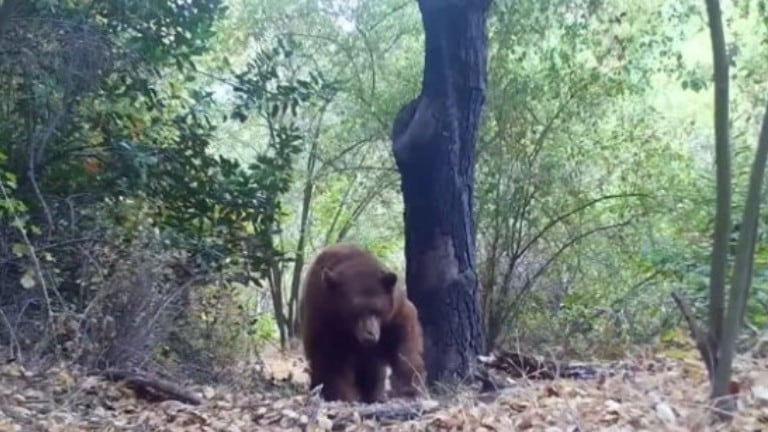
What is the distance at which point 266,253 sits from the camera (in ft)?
30.2

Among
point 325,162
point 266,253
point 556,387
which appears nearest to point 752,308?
point 556,387

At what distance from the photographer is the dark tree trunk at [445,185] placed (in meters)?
8.35

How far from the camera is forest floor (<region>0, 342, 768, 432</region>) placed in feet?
14.6

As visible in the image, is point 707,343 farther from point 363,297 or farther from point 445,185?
point 445,185

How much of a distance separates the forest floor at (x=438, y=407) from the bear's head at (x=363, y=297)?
1.20 metres

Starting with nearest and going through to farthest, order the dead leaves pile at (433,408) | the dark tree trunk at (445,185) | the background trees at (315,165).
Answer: the dead leaves pile at (433,408) < the background trees at (315,165) < the dark tree trunk at (445,185)

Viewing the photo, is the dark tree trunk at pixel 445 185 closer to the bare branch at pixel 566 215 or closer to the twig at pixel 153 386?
the twig at pixel 153 386

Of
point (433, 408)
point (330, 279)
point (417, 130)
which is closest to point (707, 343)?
point (433, 408)

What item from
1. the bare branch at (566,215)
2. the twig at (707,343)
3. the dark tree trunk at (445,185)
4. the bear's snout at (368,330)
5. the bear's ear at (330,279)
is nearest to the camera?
the twig at (707,343)

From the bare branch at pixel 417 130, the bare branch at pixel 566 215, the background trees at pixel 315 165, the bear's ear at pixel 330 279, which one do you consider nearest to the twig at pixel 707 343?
the background trees at pixel 315 165

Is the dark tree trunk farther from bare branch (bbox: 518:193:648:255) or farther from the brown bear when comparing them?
bare branch (bbox: 518:193:648:255)

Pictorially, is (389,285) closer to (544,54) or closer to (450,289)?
(450,289)

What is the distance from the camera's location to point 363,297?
7430 millimetres

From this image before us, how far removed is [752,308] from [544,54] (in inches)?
208
